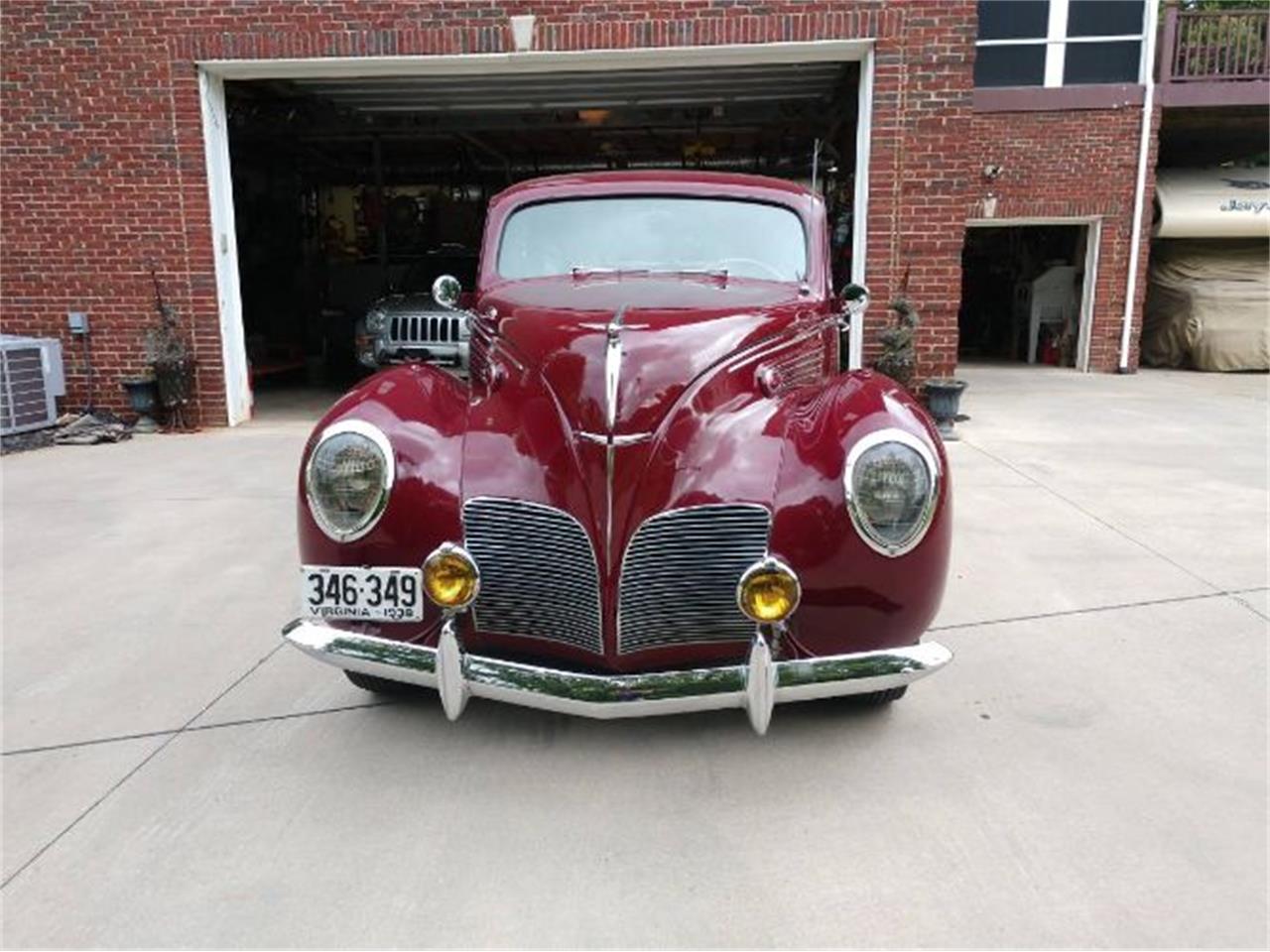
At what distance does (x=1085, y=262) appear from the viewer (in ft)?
45.2

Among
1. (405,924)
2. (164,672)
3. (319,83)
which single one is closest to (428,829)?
(405,924)

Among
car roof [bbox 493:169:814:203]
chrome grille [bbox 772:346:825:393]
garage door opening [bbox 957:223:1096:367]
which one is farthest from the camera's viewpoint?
garage door opening [bbox 957:223:1096:367]

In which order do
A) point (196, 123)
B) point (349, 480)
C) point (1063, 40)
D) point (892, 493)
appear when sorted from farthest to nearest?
point (1063, 40), point (196, 123), point (349, 480), point (892, 493)

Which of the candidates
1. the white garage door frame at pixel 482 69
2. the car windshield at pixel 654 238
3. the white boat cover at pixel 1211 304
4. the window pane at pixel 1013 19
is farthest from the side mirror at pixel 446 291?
the white boat cover at pixel 1211 304

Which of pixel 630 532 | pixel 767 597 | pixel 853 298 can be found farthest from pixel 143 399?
pixel 767 597

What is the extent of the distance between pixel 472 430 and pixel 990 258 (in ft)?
55.6

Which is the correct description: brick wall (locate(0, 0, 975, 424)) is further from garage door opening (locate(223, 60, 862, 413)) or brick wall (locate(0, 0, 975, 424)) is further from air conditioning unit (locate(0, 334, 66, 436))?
garage door opening (locate(223, 60, 862, 413))

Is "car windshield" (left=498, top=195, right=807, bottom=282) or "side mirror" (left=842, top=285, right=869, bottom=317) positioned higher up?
"car windshield" (left=498, top=195, right=807, bottom=282)

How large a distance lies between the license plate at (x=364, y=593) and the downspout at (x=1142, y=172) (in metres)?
13.5

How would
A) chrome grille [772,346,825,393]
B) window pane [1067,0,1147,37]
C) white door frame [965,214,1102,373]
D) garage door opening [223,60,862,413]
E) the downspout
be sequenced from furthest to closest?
white door frame [965,214,1102,373] → window pane [1067,0,1147,37] → the downspout → garage door opening [223,60,862,413] → chrome grille [772,346,825,393]

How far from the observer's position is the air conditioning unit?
7961mm

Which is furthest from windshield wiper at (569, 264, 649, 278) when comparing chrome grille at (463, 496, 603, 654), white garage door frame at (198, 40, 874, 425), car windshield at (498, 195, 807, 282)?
white garage door frame at (198, 40, 874, 425)

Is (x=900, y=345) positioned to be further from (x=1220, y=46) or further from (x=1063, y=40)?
(x=1220, y=46)

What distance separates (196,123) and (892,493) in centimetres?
818
